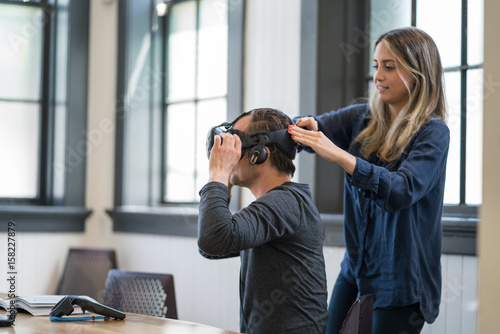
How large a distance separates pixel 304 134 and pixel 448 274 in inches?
42.4

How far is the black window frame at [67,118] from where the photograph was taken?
14.8ft

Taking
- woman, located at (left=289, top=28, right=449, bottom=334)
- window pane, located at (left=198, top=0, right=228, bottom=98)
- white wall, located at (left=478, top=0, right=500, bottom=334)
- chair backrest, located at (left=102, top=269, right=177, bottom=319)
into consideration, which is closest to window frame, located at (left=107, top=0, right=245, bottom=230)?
window pane, located at (left=198, top=0, right=228, bottom=98)

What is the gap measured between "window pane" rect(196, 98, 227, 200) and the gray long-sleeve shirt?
2.13 metres

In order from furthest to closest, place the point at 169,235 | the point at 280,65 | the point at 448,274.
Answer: the point at 169,235 → the point at 280,65 → the point at 448,274

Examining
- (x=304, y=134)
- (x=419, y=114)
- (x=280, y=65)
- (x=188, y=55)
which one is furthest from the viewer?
(x=188, y=55)

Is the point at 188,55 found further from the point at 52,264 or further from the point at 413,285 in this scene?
the point at 413,285

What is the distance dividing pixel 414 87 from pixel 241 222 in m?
0.84

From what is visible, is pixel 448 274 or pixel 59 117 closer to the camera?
pixel 448 274

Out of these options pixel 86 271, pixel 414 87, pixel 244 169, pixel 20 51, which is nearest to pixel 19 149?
pixel 20 51

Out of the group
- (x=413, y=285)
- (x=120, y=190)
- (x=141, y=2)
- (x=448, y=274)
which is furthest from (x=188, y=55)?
(x=413, y=285)

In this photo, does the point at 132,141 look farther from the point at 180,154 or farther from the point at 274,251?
the point at 274,251

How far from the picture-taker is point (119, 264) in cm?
Answer: 445

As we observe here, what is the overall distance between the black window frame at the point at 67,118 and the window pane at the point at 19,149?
48mm

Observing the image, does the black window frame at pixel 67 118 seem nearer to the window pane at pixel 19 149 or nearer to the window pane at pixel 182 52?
the window pane at pixel 19 149
